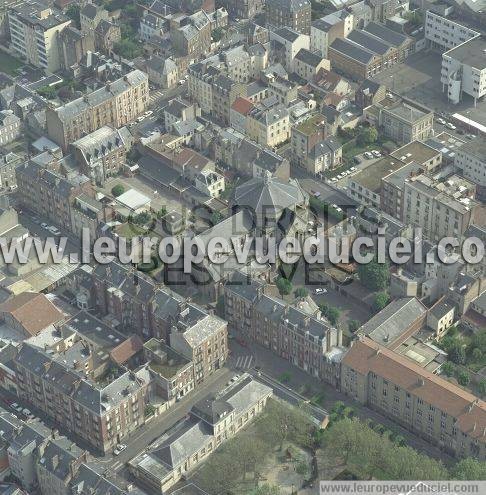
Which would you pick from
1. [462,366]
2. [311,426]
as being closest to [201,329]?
[311,426]

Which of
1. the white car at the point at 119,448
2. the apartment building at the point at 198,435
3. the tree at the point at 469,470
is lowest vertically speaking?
the white car at the point at 119,448

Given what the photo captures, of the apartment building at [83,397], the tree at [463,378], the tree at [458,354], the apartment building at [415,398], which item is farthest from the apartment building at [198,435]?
the tree at [458,354]

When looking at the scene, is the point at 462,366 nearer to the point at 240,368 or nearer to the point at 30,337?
the point at 240,368

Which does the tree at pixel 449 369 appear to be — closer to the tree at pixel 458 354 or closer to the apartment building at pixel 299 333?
the tree at pixel 458 354

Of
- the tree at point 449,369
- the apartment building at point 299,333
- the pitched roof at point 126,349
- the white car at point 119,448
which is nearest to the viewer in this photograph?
the white car at point 119,448

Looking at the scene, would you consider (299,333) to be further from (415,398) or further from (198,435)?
(198,435)

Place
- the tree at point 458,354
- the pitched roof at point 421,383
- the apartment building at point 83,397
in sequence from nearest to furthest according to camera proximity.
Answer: the pitched roof at point 421,383 → the apartment building at point 83,397 → the tree at point 458,354

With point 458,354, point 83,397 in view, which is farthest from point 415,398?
point 83,397
